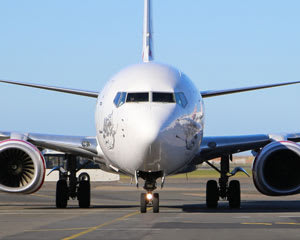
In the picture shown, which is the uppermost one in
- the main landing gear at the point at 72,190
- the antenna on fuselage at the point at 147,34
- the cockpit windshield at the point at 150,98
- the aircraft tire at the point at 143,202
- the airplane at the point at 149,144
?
the antenna on fuselage at the point at 147,34

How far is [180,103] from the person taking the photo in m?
18.4

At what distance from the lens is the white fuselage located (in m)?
17.1

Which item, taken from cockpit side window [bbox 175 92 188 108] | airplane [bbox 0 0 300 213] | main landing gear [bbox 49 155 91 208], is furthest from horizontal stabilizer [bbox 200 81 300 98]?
main landing gear [bbox 49 155 91 208]

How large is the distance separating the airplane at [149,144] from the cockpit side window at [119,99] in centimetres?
3

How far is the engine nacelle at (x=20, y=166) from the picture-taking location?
20.3m

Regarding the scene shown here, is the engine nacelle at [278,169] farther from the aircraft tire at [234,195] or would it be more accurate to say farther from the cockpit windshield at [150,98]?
the cockpit windshield at [150,98]

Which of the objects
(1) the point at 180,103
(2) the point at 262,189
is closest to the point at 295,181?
(2) the point at 262,189

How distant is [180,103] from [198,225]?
4.27 metres

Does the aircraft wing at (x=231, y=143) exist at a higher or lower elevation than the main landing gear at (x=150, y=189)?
higher

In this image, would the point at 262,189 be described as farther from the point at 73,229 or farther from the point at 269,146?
the point at 73,229

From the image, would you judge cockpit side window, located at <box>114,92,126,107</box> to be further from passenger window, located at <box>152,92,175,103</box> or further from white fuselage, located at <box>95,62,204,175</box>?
passenger window, located at <box>152,92,175,103</box>

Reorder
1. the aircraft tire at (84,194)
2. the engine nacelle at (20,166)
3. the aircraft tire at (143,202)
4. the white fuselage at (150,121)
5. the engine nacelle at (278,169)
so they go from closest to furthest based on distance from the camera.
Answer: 1. the white fuselage at (150,121)
2. the aircraft tire at (143,202)
3. the engine nacelle at (20,166)
4. the engine nacelle at (278,169)
5. the aircraft tire at (84,194)

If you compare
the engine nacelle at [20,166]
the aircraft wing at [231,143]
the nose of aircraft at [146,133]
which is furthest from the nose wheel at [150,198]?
the engine nacelle at [20,166]

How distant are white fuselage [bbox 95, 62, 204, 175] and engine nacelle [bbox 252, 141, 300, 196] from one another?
7.08 ft
